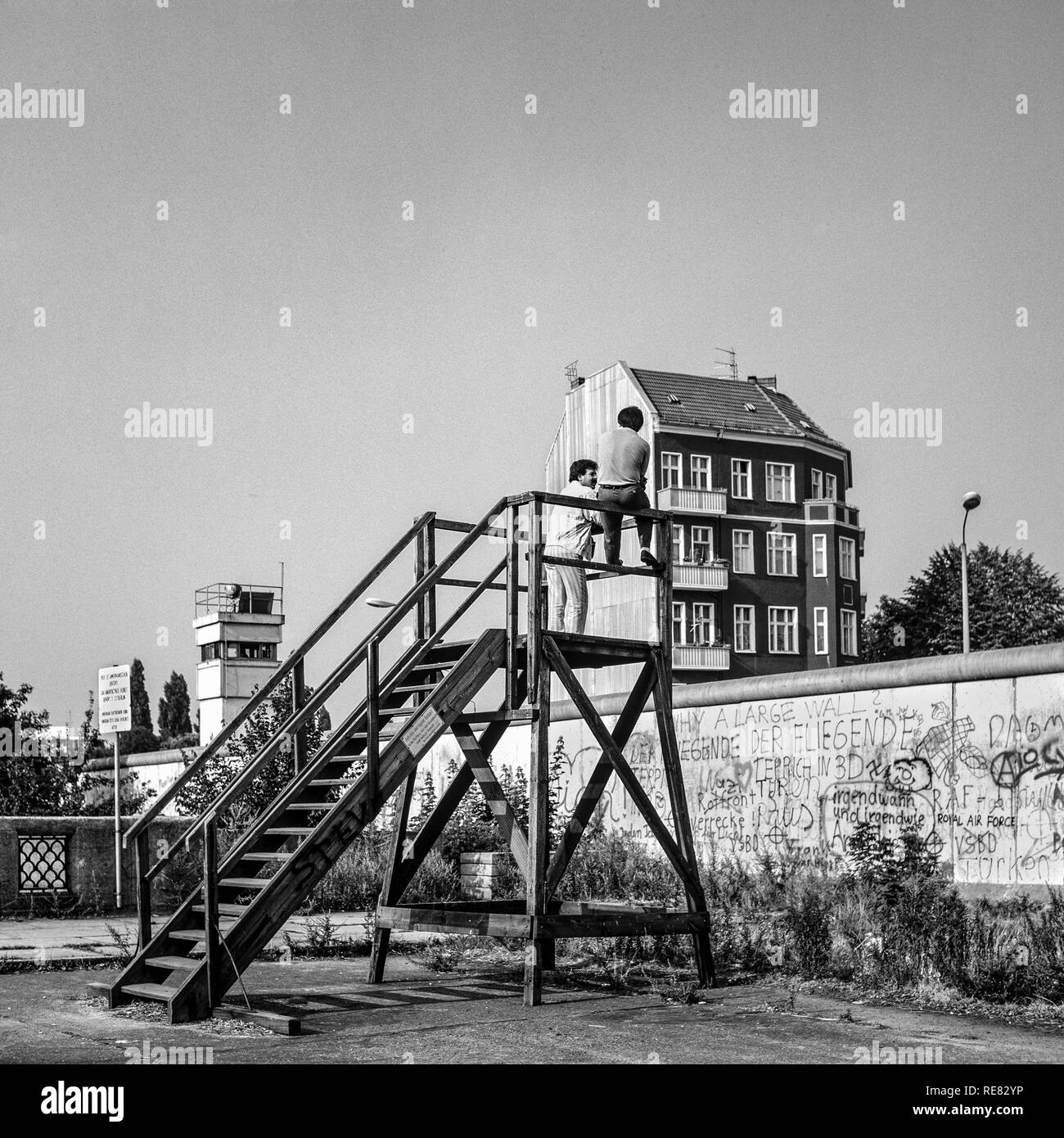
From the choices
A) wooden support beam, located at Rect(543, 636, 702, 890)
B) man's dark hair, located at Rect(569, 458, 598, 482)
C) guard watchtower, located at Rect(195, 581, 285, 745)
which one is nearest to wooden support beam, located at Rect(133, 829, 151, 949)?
wooden support beam, located at Rect(543, 636, 702, 890)

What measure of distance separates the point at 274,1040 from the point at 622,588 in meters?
52.7

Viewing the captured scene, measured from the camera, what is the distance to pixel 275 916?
31.9ft

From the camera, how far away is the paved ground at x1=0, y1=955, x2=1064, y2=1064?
8181 mm

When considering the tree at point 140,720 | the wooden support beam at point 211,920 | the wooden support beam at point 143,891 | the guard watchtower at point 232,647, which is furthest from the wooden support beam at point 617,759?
the tree at point 140,720

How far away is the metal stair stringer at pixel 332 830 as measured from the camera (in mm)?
9469

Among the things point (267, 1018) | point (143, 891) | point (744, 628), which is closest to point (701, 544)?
point (744, 628)

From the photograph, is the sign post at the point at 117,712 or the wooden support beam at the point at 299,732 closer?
the wooden support beam at the point at 299,732

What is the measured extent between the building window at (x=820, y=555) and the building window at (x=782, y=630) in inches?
82.5

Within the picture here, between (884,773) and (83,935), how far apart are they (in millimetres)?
8892

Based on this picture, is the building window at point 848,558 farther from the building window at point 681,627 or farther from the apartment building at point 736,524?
the building window at point 681,627

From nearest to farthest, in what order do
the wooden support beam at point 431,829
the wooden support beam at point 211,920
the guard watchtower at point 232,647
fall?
1. the wooden support beam at point 211,920
2. the wooden support beam at point 431,829
3. the guard watchtower at point 232,647

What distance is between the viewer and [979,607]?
62531mm

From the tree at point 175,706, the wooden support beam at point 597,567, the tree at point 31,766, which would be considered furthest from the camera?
the tree at point 175,706
